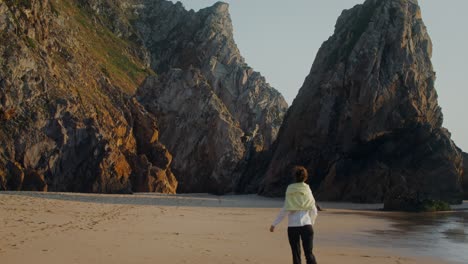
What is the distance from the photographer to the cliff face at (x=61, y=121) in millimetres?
34312

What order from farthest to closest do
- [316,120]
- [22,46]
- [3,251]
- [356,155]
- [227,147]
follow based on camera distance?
[227,147]
[316,120]
[356,155]
[22,46]
[3,251]

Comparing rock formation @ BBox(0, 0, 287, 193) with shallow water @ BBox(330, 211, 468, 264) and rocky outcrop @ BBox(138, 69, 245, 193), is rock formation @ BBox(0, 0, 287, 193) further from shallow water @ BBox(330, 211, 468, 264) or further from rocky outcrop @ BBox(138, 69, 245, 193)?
shallow water @ BBox(330, 211, 468, 264)

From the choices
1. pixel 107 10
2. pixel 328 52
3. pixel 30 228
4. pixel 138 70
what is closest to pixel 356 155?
pixel 328 52

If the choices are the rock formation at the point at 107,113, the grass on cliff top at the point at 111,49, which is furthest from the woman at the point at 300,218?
the grass on cliff top at the point at 111,49

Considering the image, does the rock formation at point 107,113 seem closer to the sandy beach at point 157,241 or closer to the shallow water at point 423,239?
the sandy beach at point 157,241

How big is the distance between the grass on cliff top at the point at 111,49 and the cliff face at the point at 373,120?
29612 mm

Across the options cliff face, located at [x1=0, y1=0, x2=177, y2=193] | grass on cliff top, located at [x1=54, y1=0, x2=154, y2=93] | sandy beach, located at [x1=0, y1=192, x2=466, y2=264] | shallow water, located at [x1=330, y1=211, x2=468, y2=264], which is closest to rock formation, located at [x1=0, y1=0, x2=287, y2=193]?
cliff face, located at [x1=0, y1=0, x2=177, y2=193]

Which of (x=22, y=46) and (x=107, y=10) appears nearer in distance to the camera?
(x=22, y=46)

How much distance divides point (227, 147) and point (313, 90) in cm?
1610

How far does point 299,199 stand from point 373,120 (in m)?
→ 32.7

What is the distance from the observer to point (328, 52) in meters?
47.1

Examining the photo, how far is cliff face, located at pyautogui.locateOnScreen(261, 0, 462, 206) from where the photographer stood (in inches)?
1421

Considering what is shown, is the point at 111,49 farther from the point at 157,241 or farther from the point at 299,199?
the point at 299,199

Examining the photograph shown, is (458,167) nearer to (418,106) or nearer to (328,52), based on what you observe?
(418,106)
